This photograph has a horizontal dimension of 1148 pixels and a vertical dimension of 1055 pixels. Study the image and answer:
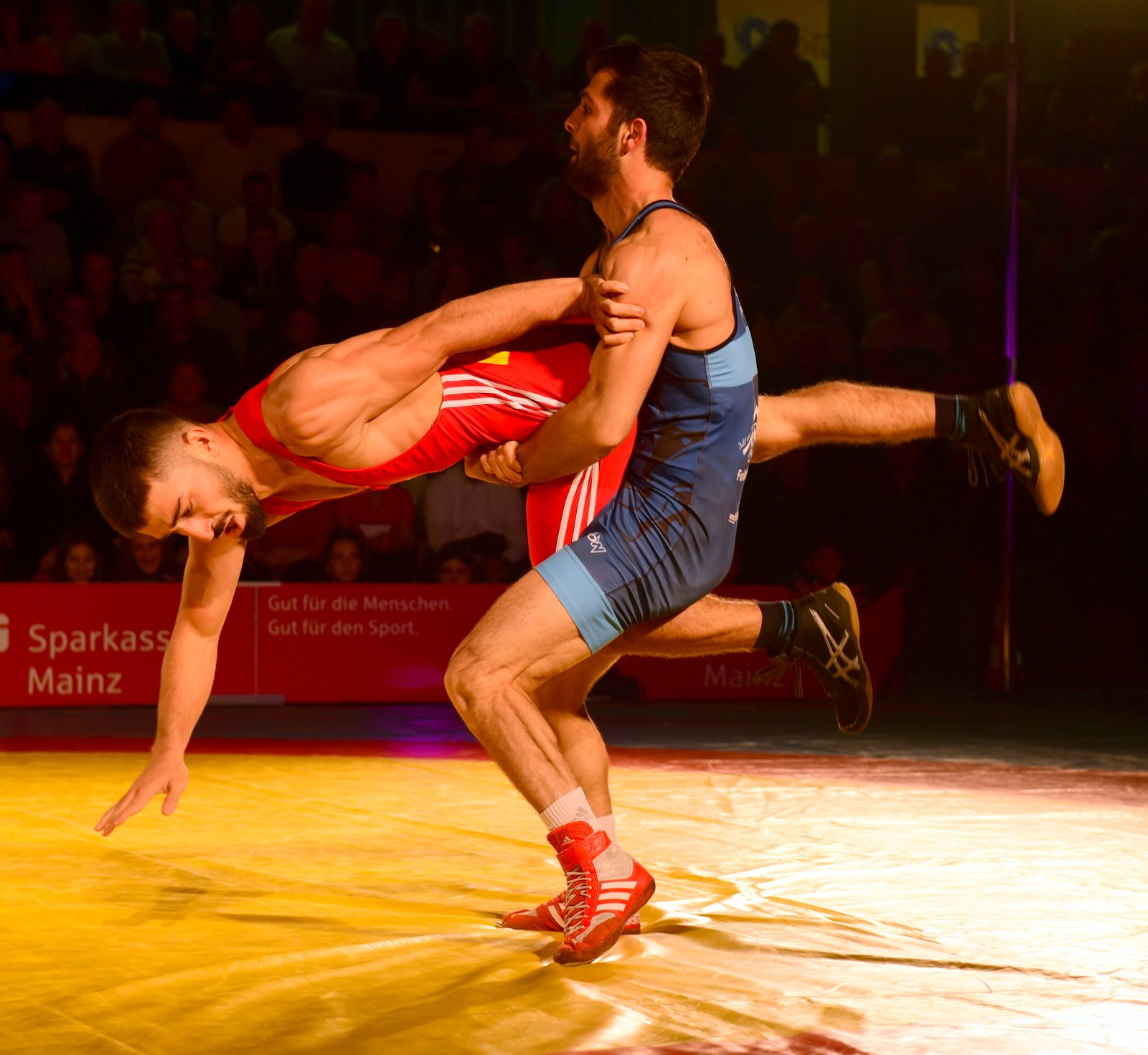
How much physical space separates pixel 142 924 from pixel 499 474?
1.19m

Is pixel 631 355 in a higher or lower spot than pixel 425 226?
lower

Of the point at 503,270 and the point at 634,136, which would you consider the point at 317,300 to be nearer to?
the point at 503,270

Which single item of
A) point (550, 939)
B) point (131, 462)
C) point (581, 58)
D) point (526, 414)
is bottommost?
point (550, 939)

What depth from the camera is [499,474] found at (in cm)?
335

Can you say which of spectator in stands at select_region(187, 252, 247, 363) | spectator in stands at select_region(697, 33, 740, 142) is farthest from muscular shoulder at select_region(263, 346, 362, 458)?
spectator in stands at select_region(697, 33, 740, 142)

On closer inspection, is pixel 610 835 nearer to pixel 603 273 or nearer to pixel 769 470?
pixel 603 273

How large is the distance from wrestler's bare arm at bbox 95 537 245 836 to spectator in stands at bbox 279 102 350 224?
575 cm

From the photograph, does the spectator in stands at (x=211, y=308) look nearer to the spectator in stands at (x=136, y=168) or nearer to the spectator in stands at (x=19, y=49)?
the spectator in stands at (x=136, y=168)

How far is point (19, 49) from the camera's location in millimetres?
8820

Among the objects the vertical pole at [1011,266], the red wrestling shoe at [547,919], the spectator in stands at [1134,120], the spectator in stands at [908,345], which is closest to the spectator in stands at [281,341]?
the spectator in stands at [908,345]

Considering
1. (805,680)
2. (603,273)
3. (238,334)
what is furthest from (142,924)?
(238,334)

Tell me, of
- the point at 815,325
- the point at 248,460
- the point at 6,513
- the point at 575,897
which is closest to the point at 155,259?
the point at 6,513

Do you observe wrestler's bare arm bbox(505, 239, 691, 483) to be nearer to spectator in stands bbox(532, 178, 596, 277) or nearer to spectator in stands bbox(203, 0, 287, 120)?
spectator in stands bbox(532, 178, 596, 277)

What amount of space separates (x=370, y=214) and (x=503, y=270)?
0.86 metres
